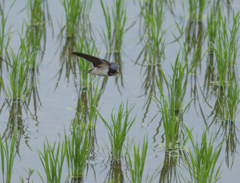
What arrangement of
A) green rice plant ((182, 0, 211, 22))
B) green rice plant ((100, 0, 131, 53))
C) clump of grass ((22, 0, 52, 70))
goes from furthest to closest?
green rice plant ((182, 0, 211, 22)) < green rice plant ((100, 0, 131, 53)) < clump of grass ((22, 0, 52, 70))

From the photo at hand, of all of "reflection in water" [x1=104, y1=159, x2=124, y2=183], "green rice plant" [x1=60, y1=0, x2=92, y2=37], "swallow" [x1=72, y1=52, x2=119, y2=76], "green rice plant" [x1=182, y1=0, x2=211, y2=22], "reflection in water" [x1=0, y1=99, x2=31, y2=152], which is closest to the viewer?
"reflection in water" [x1=104, y1=159, x2=124, y2=183]

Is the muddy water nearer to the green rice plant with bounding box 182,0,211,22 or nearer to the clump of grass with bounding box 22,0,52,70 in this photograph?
the clump of grass with bounding box 22,0,52,70

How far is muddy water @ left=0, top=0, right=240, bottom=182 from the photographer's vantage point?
4.81 m

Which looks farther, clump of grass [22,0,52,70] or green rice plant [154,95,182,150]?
clump of grass [22,0,52,70]

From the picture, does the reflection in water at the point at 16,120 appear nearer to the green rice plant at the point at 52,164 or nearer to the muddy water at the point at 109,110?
the muddy water at the point at 109,110

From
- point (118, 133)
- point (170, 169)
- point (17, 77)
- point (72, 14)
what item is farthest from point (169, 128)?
point (72, 14)

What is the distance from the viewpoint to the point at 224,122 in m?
5.50

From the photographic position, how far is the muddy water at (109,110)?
481 cm

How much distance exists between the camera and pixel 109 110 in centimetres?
574

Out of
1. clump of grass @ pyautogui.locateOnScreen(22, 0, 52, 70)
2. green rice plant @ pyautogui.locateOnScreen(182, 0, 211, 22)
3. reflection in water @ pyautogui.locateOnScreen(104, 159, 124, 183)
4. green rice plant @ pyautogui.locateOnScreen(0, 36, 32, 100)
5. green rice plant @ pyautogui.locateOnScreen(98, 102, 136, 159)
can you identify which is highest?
green rice plant @ pyautogui.locateOnScreen(182, 0, 211, 22)

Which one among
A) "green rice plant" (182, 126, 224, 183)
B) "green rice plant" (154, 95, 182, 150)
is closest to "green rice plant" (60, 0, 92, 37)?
"green rice plant" (154, 95, 182, 150)

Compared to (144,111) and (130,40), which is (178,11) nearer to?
(130,40)

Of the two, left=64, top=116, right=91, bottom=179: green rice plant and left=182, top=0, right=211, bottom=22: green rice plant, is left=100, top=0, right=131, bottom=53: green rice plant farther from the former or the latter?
left=64, top=116, right=91, bottom=179: green rice plant

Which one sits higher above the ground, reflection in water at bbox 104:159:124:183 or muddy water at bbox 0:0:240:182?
muddy water at bbox 0:0:240:182
